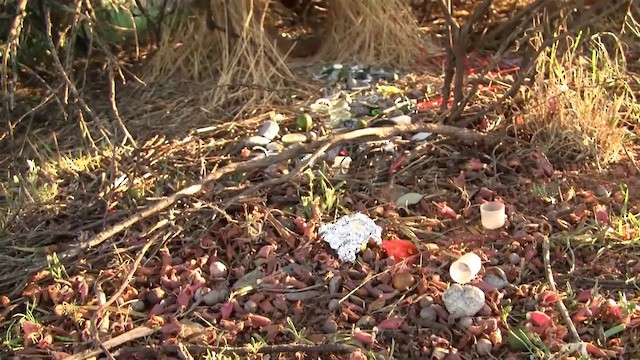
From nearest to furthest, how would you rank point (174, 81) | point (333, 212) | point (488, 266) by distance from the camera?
point (488, 266), point (333, 212), point (174, 81)

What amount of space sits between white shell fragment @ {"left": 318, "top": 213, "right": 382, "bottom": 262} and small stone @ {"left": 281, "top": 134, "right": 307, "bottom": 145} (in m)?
0.49

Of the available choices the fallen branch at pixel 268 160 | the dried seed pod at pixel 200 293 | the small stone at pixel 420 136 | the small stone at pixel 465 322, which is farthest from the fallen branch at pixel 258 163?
the small stone at pixel 465 322

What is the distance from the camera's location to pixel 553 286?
173cm

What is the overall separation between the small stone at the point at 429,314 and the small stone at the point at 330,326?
18 centimetres

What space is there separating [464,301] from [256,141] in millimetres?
883

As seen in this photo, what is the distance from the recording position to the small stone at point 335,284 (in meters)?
1.77

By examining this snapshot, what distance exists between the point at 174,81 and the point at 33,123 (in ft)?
1.63

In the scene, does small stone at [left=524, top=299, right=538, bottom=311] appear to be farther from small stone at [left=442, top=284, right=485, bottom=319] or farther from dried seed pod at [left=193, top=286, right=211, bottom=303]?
dried seed pod at [left=193, top=286, right=211, bottom=303]

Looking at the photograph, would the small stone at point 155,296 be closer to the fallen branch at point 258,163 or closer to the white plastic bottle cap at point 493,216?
the fallen branch at point 258,163

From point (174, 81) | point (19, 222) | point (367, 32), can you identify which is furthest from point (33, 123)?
point (367, 32)

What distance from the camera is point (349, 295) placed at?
1738 millimetres

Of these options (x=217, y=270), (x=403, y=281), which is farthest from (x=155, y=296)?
(x=403, y=281)

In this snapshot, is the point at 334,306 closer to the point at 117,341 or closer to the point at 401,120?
the point at 117,341

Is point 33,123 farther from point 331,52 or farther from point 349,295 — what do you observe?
point 349,295
